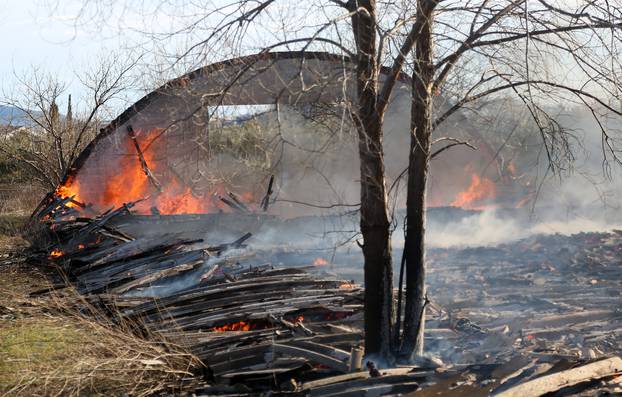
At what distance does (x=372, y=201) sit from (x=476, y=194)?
16758mm

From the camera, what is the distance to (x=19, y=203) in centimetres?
2880

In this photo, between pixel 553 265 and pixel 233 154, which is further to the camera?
pixel 233 154

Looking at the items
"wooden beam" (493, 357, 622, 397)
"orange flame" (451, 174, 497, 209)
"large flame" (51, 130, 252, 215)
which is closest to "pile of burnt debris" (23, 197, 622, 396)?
"wooden beam" (493, 357, 622, 397)

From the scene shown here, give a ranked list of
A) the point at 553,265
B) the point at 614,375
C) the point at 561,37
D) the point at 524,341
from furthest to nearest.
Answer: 1. the point at 553,265
2. the point at 524,341
3. the point at 561,37
4. the point at 614,375

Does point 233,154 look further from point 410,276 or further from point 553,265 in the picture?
point 410,276

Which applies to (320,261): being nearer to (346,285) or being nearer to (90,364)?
(346,285)

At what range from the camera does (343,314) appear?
386 inches

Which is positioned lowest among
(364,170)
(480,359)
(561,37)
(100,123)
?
(480,359)

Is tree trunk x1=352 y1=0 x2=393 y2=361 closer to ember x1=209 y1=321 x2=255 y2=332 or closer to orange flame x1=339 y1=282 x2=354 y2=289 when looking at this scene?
ember x1=209 y1=321 x2=255 y2=332

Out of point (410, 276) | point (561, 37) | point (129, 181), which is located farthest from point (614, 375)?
point (129, 181)

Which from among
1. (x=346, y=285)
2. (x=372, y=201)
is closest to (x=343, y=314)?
(x=346, y=285)

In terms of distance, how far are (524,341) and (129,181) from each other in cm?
1492

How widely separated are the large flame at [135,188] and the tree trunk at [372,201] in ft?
45.6

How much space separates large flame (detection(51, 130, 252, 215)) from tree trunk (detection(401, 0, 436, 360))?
13693 millimetres
